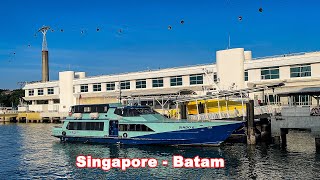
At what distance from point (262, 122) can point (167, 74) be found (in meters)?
33.5

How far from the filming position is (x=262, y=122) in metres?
49.2

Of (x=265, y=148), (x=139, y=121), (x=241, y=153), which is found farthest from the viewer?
(x=139, y=121)

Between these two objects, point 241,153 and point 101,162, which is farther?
point 241,153

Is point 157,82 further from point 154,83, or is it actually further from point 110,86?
point 110,86

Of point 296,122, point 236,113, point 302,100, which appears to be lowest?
point 296,122

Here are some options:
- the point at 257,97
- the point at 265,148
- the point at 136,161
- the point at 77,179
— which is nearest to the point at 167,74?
the point at 257,97

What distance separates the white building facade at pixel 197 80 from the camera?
6134 cm

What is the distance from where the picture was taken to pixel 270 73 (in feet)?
214

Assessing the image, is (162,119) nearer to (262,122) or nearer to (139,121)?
(139,121)

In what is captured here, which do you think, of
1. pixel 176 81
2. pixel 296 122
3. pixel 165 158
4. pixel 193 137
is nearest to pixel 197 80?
pixel 176 81

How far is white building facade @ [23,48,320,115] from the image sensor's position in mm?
61344

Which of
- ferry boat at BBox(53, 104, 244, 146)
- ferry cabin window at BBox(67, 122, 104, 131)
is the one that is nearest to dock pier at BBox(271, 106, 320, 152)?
ferry boat at BBox(53, 104, 244, 146)

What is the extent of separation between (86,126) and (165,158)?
1649cm

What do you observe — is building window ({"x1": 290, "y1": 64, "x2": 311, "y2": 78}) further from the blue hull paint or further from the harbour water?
the blue hull paint
